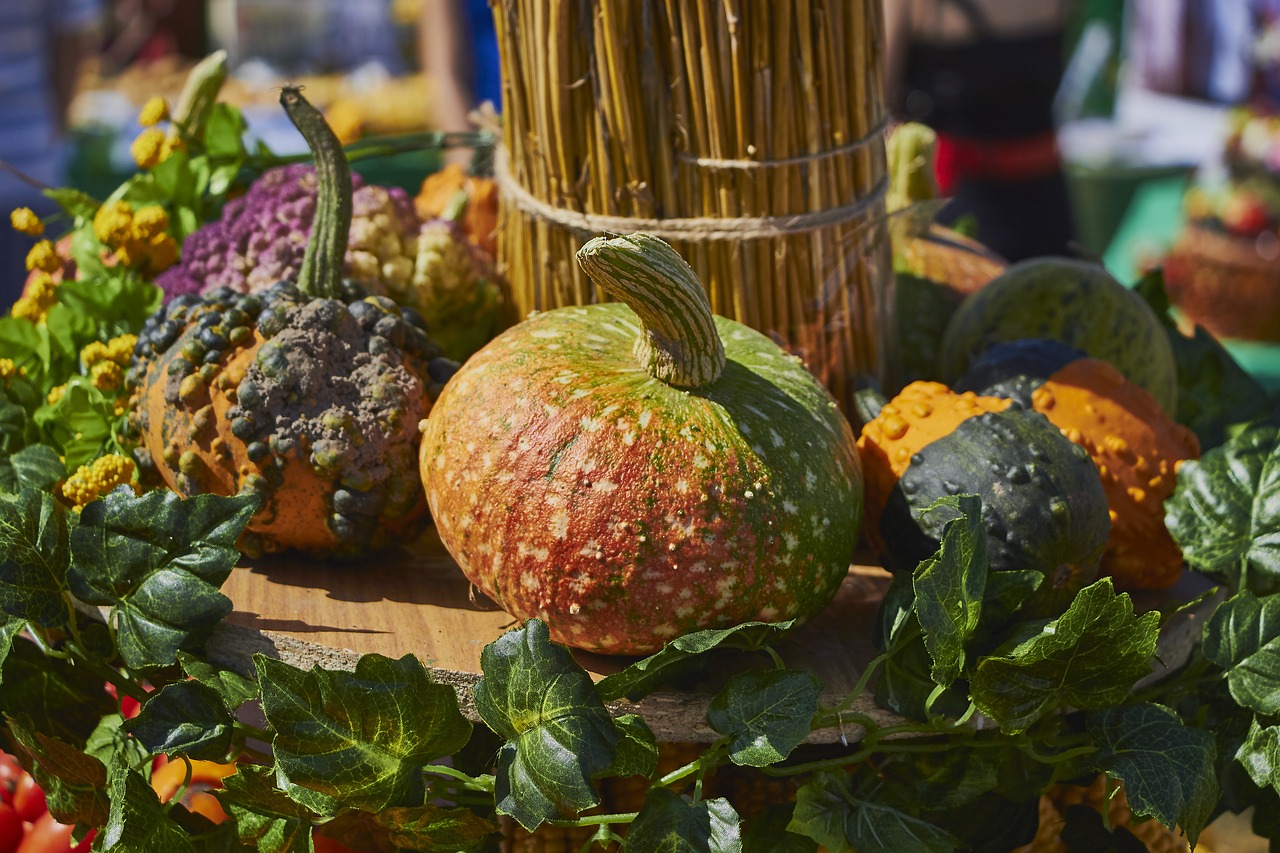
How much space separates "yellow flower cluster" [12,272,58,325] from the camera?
1225mm

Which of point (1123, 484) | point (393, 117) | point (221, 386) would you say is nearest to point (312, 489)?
point (221, 386)

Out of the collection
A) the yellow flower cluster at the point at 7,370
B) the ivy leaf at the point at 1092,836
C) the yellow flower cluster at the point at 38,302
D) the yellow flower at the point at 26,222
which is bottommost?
the ivy leaf at the point at 1092,836

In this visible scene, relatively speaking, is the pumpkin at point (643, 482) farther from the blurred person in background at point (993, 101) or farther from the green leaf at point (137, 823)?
the blurred person in background at point (993, 101)

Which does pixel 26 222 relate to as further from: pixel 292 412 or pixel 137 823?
pixel 137 823

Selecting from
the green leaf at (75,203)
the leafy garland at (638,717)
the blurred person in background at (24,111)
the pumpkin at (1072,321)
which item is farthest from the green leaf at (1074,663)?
the blurred person in background at (24,111)

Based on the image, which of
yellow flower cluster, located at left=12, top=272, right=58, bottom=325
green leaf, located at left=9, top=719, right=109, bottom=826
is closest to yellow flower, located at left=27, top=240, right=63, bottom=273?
yellow flower cluster, located at left=12, top=272, right=58, bottom=325

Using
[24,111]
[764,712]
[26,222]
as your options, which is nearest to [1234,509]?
[764,712]

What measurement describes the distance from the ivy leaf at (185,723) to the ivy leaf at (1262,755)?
0.74 meters

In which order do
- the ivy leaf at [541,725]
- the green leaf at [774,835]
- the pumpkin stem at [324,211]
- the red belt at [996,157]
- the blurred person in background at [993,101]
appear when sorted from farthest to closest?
the red belt at [996,157]
the blurred person in background at [993,101]
the pumpkin stem at [324,211]
the green leaf at [774,835]
the ivy leaf at [541,725]

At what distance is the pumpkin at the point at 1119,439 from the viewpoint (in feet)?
3.39

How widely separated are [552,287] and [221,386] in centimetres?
33

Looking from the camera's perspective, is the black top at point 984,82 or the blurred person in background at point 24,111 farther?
the blurred person in background at point 24,111

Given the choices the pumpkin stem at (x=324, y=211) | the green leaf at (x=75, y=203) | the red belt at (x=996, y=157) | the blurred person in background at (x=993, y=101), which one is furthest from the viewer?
the red belt at (x=996, y=157)

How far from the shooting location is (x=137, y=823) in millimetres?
838
